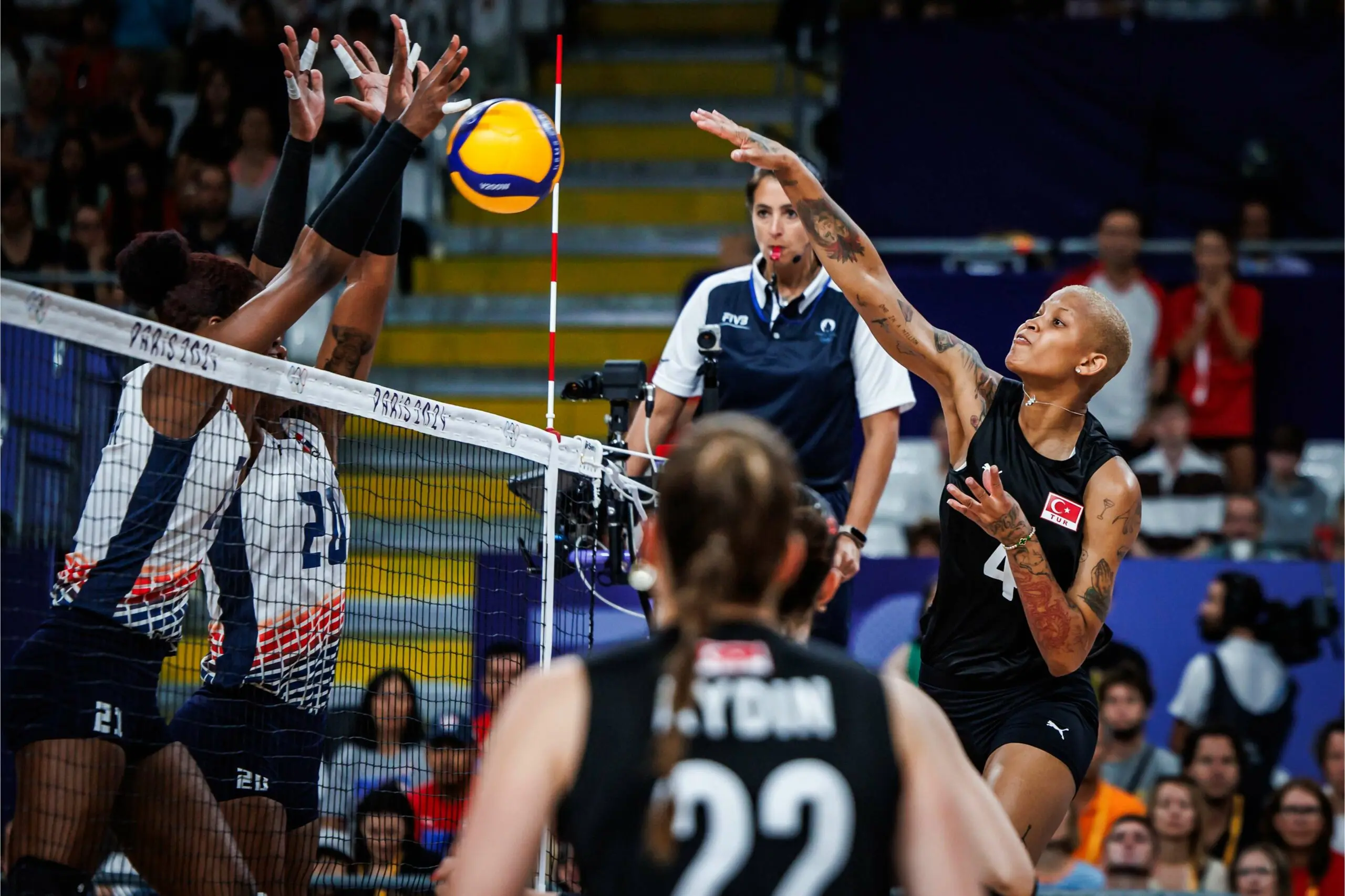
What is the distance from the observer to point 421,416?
4840mm

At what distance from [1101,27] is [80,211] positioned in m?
7.57

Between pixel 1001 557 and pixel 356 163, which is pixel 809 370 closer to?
pixel 1001 557

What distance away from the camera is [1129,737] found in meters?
8.59

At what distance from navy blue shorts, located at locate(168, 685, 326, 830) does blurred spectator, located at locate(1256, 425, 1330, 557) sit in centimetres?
697

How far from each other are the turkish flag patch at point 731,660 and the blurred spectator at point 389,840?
113 inches

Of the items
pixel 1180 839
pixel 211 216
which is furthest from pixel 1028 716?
pixel 211 216

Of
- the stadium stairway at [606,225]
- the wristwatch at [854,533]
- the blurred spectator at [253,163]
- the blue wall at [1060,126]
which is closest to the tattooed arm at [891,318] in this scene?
the wristwatch at [854,533]

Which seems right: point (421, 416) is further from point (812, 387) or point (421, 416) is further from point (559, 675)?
point (559, 675)

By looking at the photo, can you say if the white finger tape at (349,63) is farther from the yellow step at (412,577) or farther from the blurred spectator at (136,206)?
the blurred spectator at (136,206)

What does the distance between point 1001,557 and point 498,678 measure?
2.22m

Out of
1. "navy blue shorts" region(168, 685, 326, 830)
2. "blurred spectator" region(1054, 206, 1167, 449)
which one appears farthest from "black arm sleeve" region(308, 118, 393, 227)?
"blurred spectator" region(1054, 206, 1167, 449)

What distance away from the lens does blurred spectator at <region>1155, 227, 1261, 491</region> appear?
1074 centimetres

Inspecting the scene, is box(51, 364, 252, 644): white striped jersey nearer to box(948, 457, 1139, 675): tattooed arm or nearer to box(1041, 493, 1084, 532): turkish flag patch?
box(948, 457, 1139, 675): tattooed arm

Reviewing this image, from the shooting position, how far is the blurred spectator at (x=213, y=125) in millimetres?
12781
